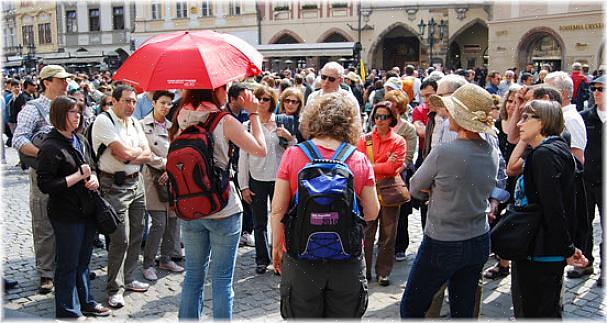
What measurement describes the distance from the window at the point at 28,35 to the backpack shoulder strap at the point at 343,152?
49617 mm

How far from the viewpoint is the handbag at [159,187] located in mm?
5328

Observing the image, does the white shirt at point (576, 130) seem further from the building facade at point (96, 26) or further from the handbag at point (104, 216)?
the building facade at point (96, 26)

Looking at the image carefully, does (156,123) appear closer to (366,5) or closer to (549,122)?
(549,122)

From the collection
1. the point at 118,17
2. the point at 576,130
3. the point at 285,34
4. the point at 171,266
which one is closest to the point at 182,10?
the point at 118,17

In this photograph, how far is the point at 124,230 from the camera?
4.75 m

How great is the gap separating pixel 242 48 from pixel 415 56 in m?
34.3

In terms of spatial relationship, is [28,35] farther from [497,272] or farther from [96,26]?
[497,272]

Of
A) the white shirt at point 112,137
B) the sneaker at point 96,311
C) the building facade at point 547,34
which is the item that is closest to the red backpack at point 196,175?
the white shirt at point 112,137

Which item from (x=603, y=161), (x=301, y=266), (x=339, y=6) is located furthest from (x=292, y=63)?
(x=301, y=266)

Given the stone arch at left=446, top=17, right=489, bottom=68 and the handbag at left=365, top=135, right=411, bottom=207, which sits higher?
the stone arch at left=446, top=17, right=489, bottom=68

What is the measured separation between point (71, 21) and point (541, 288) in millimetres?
47941

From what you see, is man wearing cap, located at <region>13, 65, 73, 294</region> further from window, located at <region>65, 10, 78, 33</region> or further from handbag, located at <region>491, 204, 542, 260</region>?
window, located at <region>65, 10, 78, 33</region>

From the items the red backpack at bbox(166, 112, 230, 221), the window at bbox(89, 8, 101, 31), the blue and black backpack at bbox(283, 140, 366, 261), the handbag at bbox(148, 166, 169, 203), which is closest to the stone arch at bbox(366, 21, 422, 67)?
the window at bbox(89, 8, 101, 31)

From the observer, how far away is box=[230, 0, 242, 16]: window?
3797cm
